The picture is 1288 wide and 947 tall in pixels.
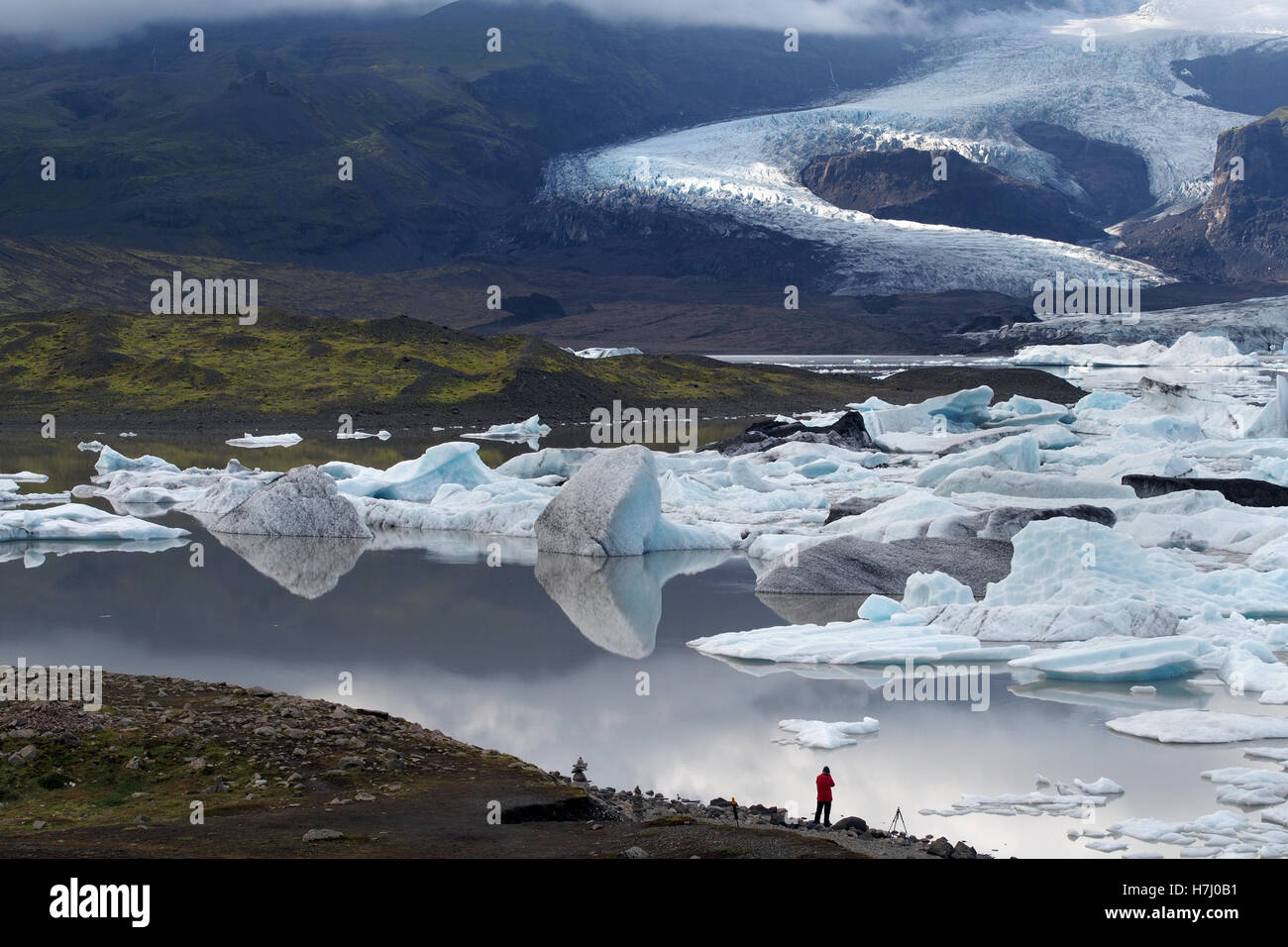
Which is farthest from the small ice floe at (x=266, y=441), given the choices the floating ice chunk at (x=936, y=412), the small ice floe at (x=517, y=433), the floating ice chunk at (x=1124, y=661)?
the floating ice chunk at (x=1124, y=661)

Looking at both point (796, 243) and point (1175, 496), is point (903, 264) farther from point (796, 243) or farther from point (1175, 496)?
point (1175, 496)

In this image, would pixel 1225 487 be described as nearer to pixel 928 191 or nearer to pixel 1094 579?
pixel 1094 579

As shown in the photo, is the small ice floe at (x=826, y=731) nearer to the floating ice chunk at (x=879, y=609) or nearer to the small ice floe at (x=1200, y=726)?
the small ice floe at (x=1200, y=726)

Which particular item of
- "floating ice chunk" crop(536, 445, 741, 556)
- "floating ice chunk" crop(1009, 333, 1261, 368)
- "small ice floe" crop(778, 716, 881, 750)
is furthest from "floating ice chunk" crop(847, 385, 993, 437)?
"small ice floe" crop(778, 716, 881, 750)

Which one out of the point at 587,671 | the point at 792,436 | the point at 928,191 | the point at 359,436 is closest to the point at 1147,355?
the point at 792,436

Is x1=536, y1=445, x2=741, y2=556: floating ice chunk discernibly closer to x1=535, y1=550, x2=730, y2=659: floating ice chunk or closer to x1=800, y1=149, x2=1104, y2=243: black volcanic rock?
x1=535, y1=550, x2=730, y2=659: floating ice chunk

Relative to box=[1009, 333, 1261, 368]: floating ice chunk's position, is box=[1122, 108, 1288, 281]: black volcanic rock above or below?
above
